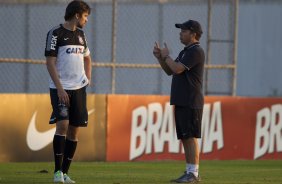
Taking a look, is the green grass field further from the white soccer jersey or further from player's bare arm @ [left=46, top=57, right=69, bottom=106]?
the white soccer jersey

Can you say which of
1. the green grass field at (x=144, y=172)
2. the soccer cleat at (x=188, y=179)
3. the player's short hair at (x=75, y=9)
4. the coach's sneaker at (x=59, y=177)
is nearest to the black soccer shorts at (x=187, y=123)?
the soccer cleat at (x=188, y=179)

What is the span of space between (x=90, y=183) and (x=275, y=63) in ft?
55.7

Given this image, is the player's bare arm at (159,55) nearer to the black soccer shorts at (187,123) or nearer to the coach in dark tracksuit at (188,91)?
the coach in dark tracksuit at (188,91)

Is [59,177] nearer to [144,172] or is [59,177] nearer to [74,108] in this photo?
[74,108]

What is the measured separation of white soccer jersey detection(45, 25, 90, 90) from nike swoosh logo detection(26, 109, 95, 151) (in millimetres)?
4292

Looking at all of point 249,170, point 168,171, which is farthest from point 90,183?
point 249,170

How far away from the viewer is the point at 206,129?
58.1 ft

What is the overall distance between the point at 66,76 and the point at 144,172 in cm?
291

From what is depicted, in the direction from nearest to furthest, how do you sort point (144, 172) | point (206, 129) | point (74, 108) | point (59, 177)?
point (59, 177) → point (74, 108) → point (144, 172) → point (206, 129)

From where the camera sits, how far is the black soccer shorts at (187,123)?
40.6 feet

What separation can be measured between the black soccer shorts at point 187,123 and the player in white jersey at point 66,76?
44.5 inches

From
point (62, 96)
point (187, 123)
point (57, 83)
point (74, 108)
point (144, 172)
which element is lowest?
point (144, 172)

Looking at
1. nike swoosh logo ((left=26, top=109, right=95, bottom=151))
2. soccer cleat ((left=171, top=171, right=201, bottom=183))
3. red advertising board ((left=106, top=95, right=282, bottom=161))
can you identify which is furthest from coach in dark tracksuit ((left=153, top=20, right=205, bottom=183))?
red advertising board ((left=106, top=95, right=282, bottom=161))

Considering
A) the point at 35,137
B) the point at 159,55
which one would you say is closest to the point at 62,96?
the point at 159,55
